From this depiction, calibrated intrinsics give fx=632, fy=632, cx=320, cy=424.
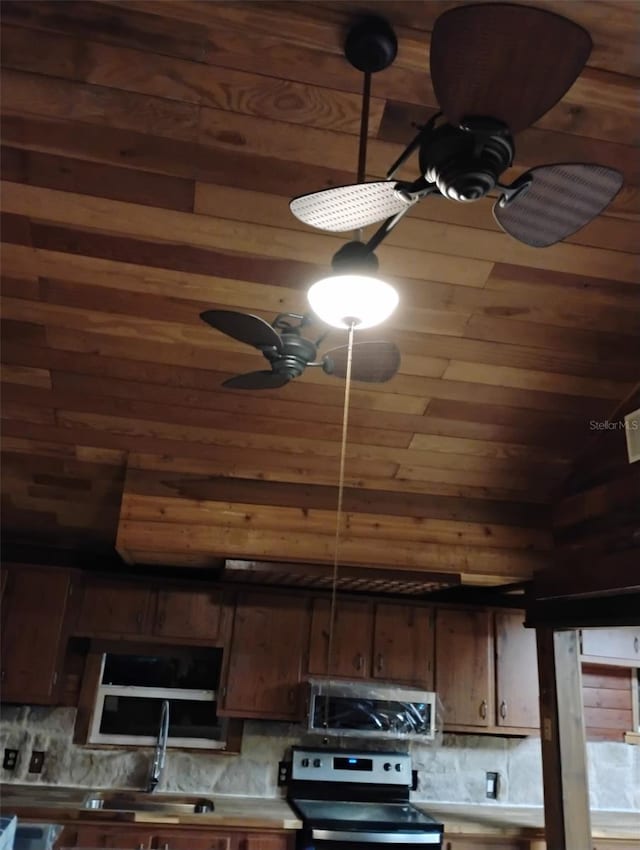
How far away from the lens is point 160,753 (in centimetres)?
427

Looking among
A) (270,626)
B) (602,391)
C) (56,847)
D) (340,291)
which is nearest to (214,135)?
(340,291)

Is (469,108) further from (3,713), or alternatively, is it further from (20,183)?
(3,713)

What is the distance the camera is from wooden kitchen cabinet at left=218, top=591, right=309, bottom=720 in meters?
4.23

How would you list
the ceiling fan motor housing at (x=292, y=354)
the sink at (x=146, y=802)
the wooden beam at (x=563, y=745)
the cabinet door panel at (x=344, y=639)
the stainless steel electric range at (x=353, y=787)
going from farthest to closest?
the cabinet door panel at (x=344, y=639) < the stainless steel electric range at (x=353, y=787) < the sink at (x=146, y=802) < the wooden beam at (x=563, y=745) < the ceiling fan motor housing at (x=292, y=354)

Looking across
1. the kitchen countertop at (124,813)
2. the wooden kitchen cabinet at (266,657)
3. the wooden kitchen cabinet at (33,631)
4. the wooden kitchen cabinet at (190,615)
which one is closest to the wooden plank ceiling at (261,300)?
the wooden kitchen cabinet at (33,631)

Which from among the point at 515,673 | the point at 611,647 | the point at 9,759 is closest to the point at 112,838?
the point at 9,759

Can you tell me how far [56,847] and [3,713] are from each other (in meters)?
1.17

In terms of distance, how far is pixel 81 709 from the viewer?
4.30m

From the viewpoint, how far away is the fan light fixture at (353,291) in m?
1.69

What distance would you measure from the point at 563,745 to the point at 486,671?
3.46 ft

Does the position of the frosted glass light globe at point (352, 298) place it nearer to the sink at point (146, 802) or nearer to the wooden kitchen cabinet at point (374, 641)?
the wooden kitchen cabinet at point (374, 641)

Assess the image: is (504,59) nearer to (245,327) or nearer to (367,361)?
(245,327)

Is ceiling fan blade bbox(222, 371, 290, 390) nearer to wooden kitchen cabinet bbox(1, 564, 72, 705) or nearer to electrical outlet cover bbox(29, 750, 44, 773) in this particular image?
wooden kitchen cabinet bbox(1, 564, 72, 705)

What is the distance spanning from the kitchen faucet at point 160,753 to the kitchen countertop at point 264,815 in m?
0.10
